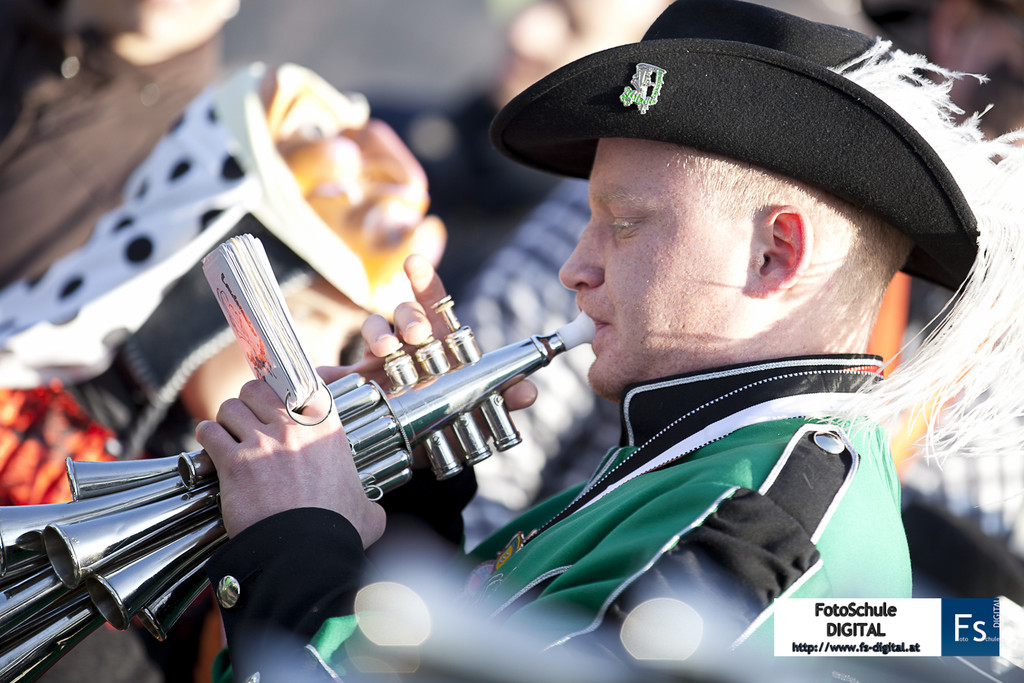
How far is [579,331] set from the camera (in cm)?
188

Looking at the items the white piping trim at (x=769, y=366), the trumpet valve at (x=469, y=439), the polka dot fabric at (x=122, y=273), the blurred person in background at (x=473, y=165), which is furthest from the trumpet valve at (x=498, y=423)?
the blurred person in background at (x=473, y=165)

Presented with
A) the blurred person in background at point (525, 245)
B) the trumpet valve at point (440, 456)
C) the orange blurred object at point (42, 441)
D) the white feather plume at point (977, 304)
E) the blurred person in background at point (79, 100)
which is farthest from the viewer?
the blurred person in background at point (525, 245)

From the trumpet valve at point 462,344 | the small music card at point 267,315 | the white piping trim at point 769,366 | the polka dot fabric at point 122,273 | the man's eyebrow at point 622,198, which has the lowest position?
the polka dot fabric at point 122,273

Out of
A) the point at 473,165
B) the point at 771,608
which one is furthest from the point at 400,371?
the point at 473,165

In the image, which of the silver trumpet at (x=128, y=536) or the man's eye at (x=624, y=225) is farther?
the man's eye at (x=624, y=225)

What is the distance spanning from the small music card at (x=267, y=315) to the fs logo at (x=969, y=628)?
1.01m

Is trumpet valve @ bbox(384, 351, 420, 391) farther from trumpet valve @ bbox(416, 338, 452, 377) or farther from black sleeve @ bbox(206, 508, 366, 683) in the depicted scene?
black sleeve @ bbox(206, 508, 366, 683)

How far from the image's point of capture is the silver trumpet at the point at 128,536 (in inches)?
61.4

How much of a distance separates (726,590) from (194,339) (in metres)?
1.79

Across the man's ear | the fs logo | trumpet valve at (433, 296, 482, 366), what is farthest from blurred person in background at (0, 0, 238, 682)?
the fs logo

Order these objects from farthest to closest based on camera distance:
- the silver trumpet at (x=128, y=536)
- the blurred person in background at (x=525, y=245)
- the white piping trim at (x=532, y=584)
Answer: the blurred person in background at (x=525, y=245) < the silver trumpet at (x=128, y=536) < the white piping trim at (x=532, y=584)

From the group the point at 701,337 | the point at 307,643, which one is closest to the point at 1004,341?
the point at 701,337

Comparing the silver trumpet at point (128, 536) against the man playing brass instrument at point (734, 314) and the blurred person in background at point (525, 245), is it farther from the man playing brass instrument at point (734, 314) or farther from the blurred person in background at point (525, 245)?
the blurred person in background at point (525, 245)

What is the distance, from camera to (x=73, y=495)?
161 centimetres
